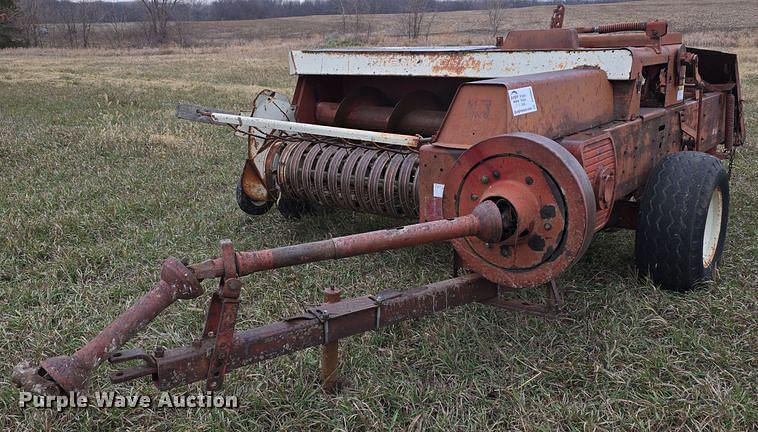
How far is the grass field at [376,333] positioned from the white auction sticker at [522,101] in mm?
1027

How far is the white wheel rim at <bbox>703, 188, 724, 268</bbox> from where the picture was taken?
3.75 m

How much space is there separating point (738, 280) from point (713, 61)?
6.58 feet

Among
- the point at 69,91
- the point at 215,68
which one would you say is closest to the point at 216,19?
the point at 215,68

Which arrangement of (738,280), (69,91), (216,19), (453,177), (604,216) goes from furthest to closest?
(216,19), (69,91), (738,280), (604,216), (453,177)

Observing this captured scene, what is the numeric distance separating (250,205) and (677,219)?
113 inches

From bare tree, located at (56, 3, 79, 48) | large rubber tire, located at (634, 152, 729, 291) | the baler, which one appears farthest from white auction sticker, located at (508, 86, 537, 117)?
bare tree, located at (56, 3, 79, 48)

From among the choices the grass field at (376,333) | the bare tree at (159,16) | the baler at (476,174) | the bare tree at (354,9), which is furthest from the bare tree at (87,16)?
the baler at (476,174)

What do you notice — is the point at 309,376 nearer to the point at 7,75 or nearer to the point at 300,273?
the point at 300,273

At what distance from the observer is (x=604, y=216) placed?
295 cm

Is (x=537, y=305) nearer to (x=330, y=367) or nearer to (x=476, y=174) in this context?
(x=476, y=174)

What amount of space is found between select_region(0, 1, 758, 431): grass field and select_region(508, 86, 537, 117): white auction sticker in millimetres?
1027

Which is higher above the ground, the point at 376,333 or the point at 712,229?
the point at 712,229

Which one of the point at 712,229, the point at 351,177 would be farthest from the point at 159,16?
the point at 712,229

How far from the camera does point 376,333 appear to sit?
10.5 ft
